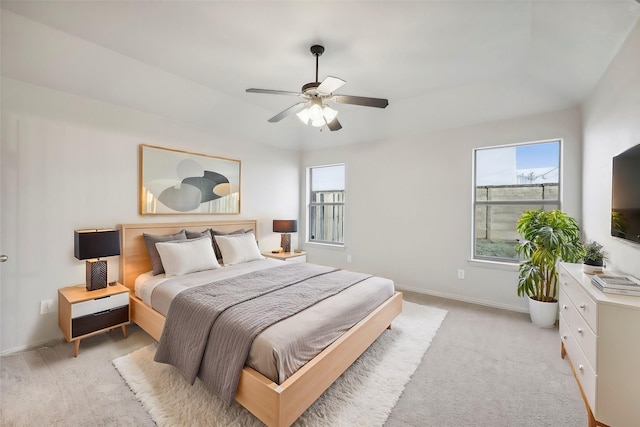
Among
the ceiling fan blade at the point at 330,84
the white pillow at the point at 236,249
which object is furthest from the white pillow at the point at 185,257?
the ceiling fan blade at the point at 330,84

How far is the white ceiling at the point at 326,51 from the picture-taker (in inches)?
76.7

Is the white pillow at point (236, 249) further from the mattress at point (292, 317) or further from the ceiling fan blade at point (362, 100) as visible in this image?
the ceiling fan blade at point (362, 100)

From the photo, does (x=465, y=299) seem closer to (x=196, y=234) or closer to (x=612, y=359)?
(x=612, y=359)

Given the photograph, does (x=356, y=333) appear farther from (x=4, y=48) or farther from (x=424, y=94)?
(x=4, y=48)

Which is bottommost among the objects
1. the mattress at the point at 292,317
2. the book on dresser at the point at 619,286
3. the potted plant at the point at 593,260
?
the mattress at the point at 292,317

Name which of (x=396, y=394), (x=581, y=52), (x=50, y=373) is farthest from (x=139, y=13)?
(x=581, y=52)

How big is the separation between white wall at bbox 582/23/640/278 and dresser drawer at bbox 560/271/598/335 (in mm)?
328

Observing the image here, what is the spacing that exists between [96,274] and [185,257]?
31.2 inches

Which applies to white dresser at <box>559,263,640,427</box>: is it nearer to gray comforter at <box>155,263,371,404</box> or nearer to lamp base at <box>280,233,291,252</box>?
gray comforter at <box>155,263,371,404</box>

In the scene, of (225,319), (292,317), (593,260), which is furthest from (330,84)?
(593,260)

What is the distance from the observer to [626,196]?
1.78 m

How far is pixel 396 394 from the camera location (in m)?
1.90

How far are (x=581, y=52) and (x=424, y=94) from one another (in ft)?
4.80

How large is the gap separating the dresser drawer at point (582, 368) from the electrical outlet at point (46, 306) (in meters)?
4.29
